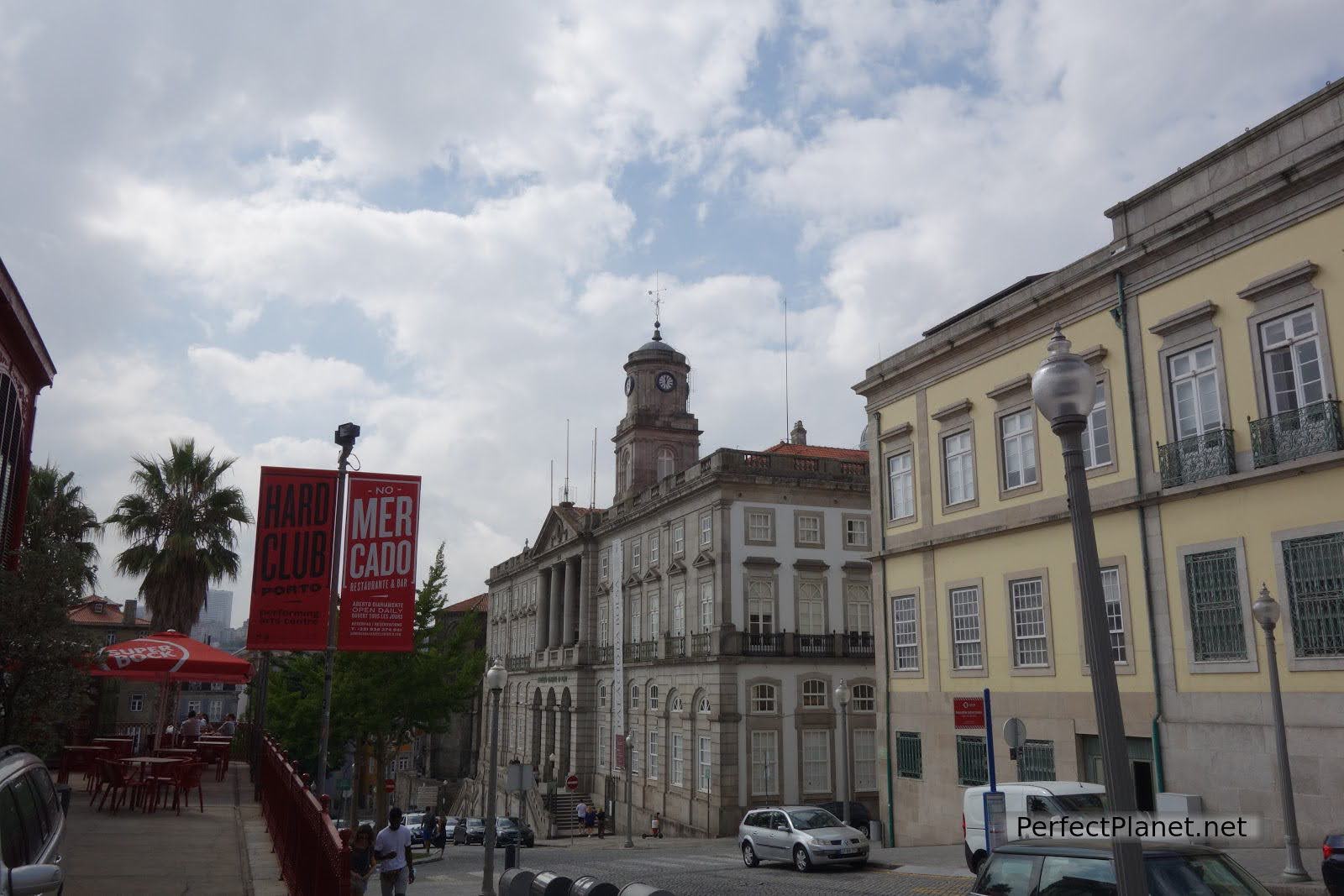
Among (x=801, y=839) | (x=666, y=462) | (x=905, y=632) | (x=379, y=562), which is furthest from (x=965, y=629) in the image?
(x=666, y=462)

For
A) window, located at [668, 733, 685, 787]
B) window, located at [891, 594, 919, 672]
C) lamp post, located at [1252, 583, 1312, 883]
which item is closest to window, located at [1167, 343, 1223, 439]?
lamp post, located at [1252, 583, 1312, 883]

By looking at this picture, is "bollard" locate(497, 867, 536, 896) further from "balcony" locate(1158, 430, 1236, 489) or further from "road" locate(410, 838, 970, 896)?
"balcony" locate(1158, 430, 1236, 489)

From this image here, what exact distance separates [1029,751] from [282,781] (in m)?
15.9

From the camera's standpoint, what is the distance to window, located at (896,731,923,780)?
26.1 meters

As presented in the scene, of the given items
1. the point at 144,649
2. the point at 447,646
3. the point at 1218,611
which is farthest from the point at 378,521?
the point at 447,646

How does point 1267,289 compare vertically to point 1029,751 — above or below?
above

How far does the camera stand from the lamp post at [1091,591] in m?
5.21

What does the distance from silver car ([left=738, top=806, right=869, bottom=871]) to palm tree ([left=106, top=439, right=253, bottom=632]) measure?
669 inches

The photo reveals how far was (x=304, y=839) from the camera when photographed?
9742 mm

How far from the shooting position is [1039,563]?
74.2ft

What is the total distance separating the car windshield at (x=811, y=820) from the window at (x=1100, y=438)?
9.90 metres

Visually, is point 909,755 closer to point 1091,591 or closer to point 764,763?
point 764,763

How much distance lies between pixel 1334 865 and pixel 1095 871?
5.59m

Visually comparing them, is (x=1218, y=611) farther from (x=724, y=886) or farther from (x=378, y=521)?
(x=378, y=521)
